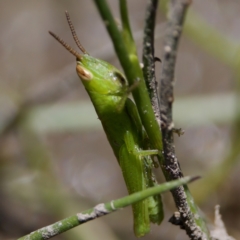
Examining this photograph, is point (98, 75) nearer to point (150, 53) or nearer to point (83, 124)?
point (150, 53)

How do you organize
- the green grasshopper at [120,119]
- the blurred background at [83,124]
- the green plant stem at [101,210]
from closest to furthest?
the green plant stem at [101,210] < the green grasshopper at [120,119] < the blurred background at [83,124]

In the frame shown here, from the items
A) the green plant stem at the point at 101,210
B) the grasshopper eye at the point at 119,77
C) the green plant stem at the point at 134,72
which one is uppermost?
the grasshopper eye at the point at 119,77

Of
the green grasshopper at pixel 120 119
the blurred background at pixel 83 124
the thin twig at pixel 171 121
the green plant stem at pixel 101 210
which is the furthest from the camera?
the blurred background at pixel 83 124

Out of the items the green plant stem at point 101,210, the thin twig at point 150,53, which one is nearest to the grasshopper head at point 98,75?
the thin twig at point 150,53

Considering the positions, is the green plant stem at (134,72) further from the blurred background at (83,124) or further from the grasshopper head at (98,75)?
the blurred background at (83,124)

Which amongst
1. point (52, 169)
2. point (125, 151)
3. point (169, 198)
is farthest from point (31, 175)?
point (125, 151)

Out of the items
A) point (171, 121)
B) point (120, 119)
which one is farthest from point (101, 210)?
point (120, 119)

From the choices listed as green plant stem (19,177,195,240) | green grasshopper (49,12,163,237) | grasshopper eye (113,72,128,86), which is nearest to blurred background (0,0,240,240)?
green grasshopper (49,12,163,237)
